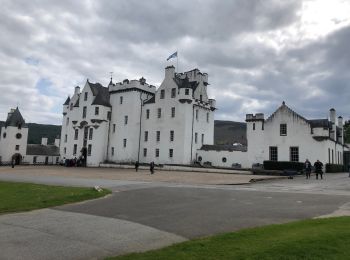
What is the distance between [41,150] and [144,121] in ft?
156

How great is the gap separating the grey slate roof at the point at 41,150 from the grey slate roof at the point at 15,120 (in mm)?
8702

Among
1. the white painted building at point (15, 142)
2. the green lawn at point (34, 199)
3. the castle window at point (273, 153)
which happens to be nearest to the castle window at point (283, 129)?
the castle window at point (273, 153)

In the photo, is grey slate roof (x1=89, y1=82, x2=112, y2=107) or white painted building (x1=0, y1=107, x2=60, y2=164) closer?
grey slate roof (x1=89, y1=82, x2=112, y2=107)

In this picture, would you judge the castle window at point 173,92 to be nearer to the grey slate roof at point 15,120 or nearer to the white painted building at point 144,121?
the white painted building at point 144,121

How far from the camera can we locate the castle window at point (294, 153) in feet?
155

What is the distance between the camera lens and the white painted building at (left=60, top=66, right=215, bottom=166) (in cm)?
6012

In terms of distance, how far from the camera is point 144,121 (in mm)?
65312

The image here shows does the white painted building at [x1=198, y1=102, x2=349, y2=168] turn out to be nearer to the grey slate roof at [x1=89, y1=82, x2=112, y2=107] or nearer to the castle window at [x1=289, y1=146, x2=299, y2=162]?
the castle window at [x1=289, y1=146, x2=299, y2=162]

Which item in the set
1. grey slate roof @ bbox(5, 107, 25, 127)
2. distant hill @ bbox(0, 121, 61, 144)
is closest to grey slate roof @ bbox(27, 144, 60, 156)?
grey slate roof @ bbox(5, 107, 25, 127)

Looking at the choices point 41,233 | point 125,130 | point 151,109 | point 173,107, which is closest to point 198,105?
point 173,107

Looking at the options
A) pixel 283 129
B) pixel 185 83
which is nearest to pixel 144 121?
pixel 185 83

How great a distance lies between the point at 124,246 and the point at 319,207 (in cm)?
865

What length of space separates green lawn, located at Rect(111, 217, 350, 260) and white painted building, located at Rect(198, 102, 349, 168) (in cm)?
3960

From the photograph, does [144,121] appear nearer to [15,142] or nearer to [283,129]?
[283,129]
